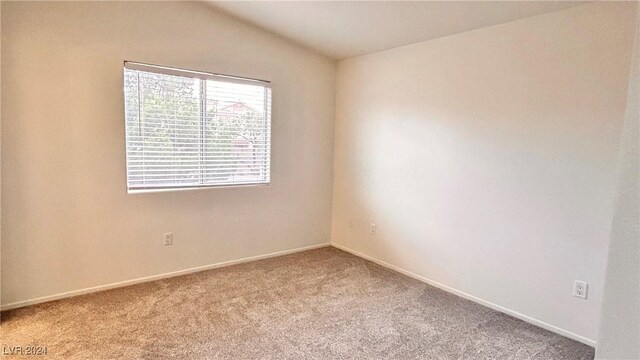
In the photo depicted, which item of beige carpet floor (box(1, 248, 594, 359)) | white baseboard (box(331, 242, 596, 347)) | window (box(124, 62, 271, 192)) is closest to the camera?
beige carpet floor (box(1, 248, 594, 359))

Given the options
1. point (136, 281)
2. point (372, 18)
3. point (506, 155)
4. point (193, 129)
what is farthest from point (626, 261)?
point (136, 281)

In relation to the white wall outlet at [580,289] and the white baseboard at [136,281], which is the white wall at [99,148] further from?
the white wall outlet at [580,289]

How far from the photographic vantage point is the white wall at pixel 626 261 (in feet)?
2.07

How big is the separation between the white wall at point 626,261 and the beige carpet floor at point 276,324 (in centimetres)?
167

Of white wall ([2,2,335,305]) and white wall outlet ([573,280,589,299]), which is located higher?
white wall ([2,2,335,305])

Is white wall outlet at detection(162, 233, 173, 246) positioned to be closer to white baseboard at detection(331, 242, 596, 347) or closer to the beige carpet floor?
the beige carpet floor

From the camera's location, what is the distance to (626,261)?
651 mm

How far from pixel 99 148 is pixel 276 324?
2014 mm

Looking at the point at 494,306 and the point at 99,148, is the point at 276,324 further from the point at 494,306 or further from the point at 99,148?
the point at 99,148

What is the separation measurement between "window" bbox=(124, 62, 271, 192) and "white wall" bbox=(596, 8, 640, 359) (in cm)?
322

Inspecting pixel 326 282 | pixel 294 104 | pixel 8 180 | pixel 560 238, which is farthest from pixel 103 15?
pixel 560 238

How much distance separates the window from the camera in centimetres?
306

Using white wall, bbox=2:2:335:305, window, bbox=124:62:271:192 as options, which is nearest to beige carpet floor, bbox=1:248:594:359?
white wall, bbox=2:2:335:305

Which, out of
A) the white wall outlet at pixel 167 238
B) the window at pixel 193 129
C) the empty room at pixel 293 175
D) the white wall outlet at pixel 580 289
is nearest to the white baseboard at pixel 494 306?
the empty room at pixel 293 175
